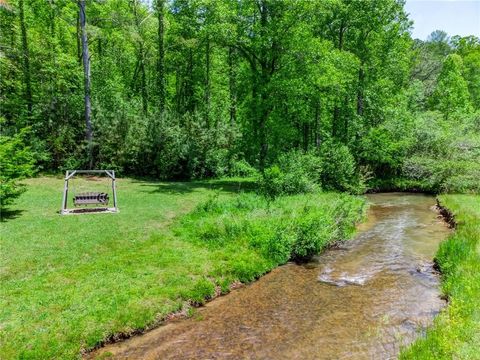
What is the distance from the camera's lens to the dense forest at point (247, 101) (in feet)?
72.9

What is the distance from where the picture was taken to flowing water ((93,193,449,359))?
24.0ft

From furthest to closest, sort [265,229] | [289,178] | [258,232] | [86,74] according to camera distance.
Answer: [86,74] → [289,178] → [265,229] → [258,232]

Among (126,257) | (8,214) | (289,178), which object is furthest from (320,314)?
(8,214)

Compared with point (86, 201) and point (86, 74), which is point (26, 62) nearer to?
point (86, 74)

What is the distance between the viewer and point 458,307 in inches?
314

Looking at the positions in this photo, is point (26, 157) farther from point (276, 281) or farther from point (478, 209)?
point (478, 209)

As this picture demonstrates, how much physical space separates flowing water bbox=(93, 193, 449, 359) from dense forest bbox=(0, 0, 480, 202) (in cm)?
713

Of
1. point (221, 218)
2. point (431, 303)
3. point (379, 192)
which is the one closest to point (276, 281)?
point (221, 218)

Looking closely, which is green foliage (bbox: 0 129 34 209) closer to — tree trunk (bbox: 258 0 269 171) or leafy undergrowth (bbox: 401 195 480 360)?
leafy undergrowth (bbox: 401 195 480 360)

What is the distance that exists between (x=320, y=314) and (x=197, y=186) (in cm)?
1457

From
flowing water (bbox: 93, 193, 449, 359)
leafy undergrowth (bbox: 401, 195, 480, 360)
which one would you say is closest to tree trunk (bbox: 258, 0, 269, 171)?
flowing water (bbox: 93, 193, 449, 359)

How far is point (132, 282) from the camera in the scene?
356 inches

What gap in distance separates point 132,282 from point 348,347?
5.14m

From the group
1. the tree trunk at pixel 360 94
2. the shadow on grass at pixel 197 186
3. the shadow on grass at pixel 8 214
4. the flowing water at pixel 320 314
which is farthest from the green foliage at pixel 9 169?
the tree trunk at pixel 360 94
